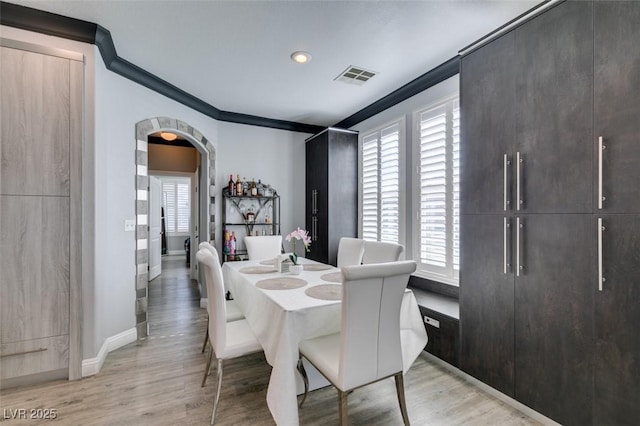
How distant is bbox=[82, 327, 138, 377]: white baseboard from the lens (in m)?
2.33

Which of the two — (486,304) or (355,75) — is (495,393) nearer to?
(486,304)

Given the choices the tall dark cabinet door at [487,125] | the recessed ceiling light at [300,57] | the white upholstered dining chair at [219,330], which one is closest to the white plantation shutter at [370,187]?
the recessed ceiling light at [300,57]

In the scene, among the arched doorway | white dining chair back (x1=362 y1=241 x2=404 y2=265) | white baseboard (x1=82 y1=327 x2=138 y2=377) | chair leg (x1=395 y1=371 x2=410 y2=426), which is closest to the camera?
chair leg (x1=395 y1=371 x2=410 y2=426)

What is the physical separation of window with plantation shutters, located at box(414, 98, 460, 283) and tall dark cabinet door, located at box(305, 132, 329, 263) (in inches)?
55.6

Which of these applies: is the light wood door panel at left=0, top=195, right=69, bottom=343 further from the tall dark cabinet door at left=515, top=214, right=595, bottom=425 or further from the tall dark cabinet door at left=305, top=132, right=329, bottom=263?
the tall dark cabinet door at left=515, top=214, right=595, bottom=425

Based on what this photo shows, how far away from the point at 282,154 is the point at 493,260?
3547 mm

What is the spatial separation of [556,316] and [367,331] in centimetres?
115

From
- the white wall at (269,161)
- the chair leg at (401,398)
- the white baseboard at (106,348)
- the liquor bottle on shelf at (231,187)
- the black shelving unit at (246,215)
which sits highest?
the white wall at (269,161)

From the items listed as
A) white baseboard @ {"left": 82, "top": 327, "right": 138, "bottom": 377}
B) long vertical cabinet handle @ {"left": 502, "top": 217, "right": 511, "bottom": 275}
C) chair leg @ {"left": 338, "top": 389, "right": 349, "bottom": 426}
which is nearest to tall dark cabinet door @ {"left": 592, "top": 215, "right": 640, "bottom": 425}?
long vertical cabinet handle @ {"left": 502, "top": 217, "right": 511, "bottom": 275}

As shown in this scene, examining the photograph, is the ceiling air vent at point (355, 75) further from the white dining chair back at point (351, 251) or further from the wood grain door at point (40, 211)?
the wood grain door at point (40, 211)

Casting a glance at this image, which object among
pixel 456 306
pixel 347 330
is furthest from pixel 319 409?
pixel 456 306

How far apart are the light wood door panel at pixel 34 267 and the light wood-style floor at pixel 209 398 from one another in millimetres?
473

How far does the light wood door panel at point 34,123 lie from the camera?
2137mm

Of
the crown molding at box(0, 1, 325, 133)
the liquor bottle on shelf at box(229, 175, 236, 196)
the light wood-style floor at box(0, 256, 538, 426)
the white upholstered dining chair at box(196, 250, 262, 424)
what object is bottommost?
the light wood-style floor at box(0, 256, 538, 426)
